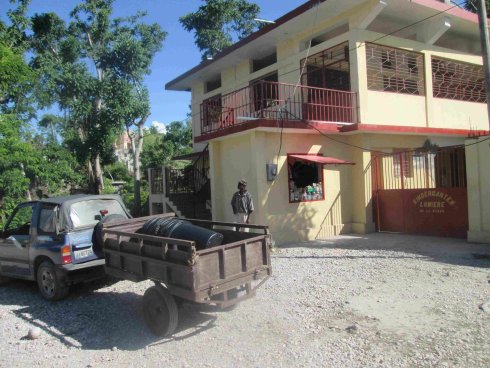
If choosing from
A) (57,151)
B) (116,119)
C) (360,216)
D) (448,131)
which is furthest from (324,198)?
(57,151)

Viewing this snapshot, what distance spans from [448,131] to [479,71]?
3.84 meters

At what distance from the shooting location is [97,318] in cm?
543

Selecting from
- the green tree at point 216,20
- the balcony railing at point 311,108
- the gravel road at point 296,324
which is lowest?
the gravel road at point 296,324

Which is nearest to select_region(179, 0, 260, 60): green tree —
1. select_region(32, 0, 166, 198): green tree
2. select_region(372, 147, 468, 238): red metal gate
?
select_region(32, 0, 166, 198): green tree

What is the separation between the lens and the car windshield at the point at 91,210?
638cm

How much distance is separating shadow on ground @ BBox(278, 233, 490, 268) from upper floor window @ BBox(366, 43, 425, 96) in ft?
15.0

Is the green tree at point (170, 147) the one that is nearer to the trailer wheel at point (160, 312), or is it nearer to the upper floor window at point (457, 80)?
the upper floor window at point (457, 80)

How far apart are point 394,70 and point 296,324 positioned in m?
10.2

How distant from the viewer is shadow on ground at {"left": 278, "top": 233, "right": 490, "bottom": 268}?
7875 mm

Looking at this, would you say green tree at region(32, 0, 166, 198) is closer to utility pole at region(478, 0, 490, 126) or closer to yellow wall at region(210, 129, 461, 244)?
yellow wall at region(210, 129, 461, 244)

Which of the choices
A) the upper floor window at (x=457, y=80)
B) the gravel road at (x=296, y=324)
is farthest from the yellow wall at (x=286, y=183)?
the gravel road at (x=296, y=324)

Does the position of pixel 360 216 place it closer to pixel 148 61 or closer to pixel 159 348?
pixel 159 348

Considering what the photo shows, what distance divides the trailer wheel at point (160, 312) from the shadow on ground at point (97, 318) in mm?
115

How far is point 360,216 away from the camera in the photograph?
38.7ft
